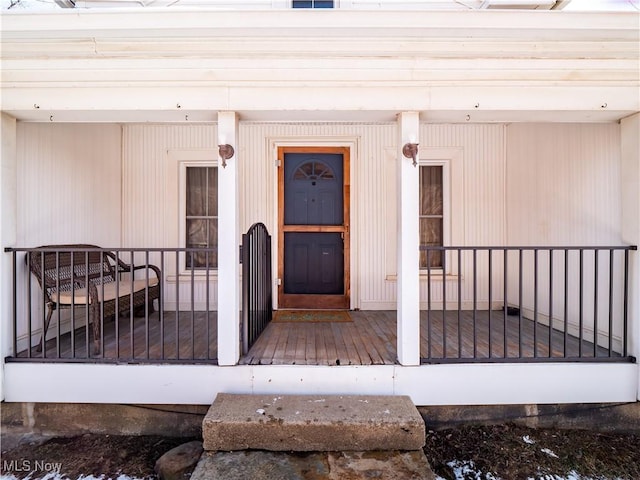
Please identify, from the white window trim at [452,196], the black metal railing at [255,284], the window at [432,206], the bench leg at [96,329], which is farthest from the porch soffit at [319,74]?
the window at [432,206]

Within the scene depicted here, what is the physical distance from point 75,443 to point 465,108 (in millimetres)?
3575

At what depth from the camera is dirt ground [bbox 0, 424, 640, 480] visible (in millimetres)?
Result: 2143

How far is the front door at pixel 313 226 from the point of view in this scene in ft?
14.1

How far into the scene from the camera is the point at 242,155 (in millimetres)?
4266

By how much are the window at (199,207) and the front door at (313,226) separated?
860 millimetres

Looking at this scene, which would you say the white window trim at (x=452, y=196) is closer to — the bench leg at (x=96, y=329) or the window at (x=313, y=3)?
the window at (x=313, y=3)

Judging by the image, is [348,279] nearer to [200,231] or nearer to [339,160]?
[339,160]

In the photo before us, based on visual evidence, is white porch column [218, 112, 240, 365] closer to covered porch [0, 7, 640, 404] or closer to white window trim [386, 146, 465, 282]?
covered porch [0, 7, 640, 404]

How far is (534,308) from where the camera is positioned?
110 inches

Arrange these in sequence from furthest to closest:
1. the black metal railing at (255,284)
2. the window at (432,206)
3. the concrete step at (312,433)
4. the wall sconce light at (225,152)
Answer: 1. the window at (432,206)
2. the black metal railing at (255,284)
3. the wall sconce light at (225,152)
4. the concrete step at (312,433)

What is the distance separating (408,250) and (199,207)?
9.56 ft

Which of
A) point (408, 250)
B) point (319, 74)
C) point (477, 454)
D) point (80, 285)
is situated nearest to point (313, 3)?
point (319, 74)

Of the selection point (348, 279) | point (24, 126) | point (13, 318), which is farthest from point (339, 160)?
point (13, 318)

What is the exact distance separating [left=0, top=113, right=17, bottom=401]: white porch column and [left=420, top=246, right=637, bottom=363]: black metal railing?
9.79ft
